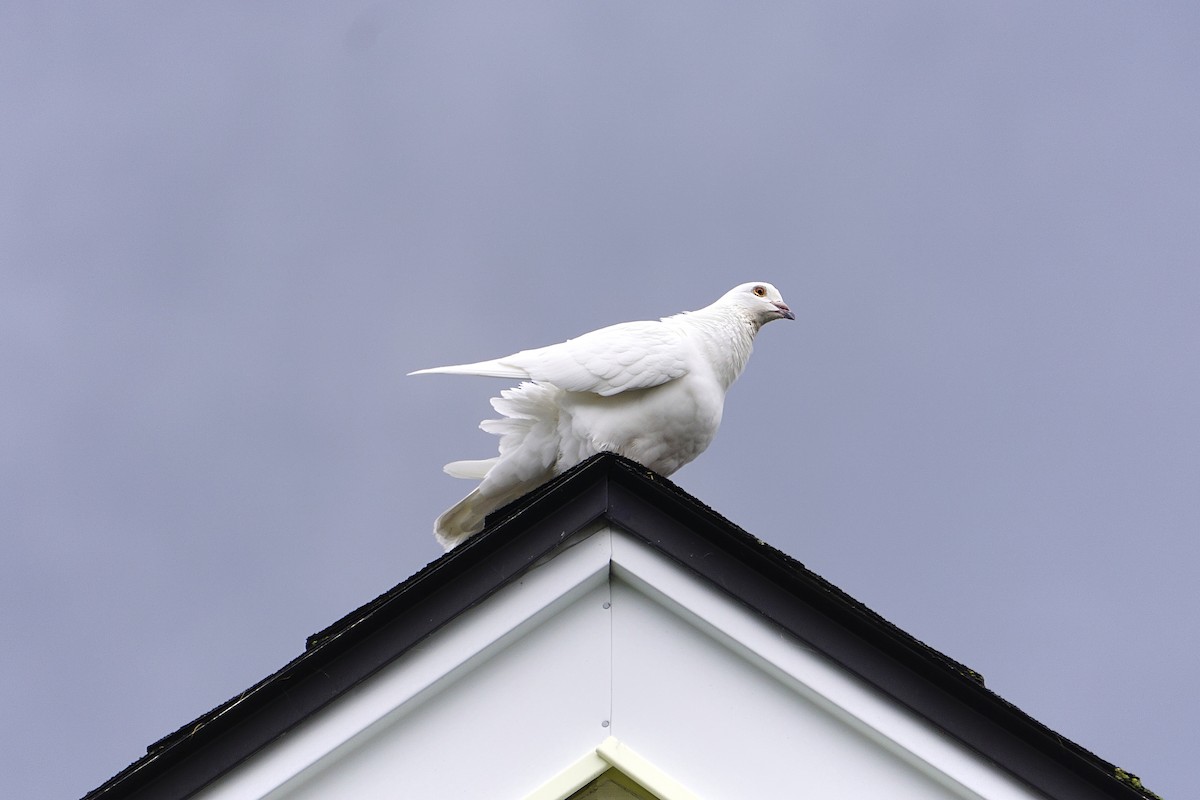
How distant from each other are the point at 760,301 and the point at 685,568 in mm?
5449

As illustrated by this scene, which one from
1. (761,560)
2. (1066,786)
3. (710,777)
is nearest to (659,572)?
(761,560)

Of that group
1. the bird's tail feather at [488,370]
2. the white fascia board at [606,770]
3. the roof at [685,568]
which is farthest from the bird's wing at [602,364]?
the white fascia board at [606,770]

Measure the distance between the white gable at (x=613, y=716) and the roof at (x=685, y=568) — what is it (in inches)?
2.0

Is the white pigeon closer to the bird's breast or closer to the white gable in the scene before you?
the bird's breast

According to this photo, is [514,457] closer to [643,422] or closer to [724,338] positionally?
[643,422]

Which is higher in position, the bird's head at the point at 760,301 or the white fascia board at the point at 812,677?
the bird's head at the point at 760,301

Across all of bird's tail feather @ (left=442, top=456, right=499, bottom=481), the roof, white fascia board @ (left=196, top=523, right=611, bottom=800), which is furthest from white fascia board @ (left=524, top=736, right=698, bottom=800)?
bird's tail feather @ (left=442, top=456, right=499, bottom=481)

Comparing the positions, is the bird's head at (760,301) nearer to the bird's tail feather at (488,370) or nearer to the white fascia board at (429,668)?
the bird's tail feather at (488,370)

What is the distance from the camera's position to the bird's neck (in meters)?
8.91

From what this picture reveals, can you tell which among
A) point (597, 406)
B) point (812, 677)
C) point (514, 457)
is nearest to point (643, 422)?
point (597, 406)

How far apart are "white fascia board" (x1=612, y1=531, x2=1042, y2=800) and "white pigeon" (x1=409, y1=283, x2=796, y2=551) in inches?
139

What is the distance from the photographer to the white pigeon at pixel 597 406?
8.27m

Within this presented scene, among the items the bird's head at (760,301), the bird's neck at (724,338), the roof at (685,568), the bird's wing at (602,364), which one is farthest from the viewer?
the bird's head at (760,301)

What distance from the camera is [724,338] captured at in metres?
9.08
